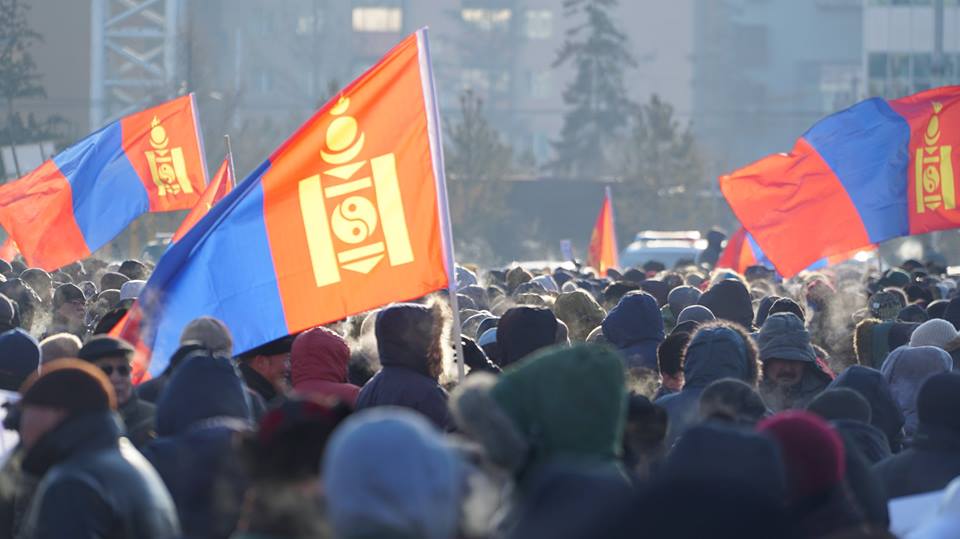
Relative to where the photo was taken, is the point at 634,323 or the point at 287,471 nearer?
the point at 287,471

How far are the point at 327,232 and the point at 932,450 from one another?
291 cm

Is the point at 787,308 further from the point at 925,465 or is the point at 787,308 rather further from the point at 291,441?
the point at 291,441

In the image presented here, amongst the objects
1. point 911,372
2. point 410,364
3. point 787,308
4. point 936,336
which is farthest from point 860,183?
point 410,364

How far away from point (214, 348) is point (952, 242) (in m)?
44.6

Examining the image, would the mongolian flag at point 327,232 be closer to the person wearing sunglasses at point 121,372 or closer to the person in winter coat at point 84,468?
the person wearing sunglasses at point 121,372

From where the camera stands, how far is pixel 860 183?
1362 centimetres

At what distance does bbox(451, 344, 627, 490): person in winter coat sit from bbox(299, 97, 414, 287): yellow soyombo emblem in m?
3.54

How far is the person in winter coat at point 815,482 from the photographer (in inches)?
177

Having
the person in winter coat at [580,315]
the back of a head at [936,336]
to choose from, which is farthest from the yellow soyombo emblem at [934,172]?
the back of a head at [936,336]

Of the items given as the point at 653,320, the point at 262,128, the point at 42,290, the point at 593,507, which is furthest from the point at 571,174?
the point at 593,507

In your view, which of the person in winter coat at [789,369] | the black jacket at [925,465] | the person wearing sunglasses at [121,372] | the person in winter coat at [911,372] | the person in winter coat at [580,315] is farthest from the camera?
the person in winter coat at [580,315]

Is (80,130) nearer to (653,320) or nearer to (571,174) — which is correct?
(571,174)

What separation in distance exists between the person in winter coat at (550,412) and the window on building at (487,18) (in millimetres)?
98560

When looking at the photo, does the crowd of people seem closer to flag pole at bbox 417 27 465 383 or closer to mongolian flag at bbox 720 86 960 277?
flag pole at bbox 417 27 465 383
